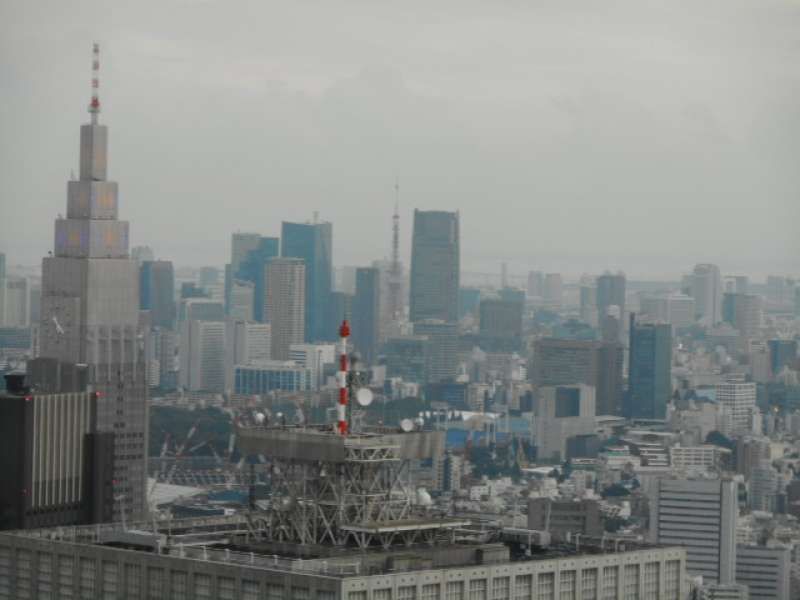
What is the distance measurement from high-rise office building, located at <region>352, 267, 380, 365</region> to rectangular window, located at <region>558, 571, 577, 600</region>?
59.8 metres

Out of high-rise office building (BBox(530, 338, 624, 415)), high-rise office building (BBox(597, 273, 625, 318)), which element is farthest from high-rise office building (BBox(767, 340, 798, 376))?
high-rise office building (BBox(530, 338, 624, 415))

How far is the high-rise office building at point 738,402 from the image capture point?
76.8 metres

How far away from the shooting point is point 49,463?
99.5 feet

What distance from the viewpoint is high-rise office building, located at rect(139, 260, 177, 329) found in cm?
6344

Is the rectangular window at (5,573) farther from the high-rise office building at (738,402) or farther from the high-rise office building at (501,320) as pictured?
the high-rise office building at (501,320)

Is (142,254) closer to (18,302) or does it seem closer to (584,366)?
(18,302)

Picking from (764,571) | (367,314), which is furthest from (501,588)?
(367,314)

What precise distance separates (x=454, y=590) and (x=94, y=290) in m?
31.4

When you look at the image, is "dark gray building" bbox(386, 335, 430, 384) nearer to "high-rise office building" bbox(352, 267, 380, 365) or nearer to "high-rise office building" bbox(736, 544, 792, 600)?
"high-rise office building" bbox(352, 267, 380, 365)

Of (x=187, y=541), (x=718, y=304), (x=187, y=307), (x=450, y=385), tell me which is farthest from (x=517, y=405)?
(x=187, y=541)

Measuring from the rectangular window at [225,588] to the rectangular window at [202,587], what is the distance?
0.42ft

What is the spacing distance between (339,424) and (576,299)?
69.9 metres

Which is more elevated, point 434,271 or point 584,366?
point 434,271

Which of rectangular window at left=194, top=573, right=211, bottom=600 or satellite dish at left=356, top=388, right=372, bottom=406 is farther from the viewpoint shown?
satellite dish at left=356, top=388, right=372, bottom=406
